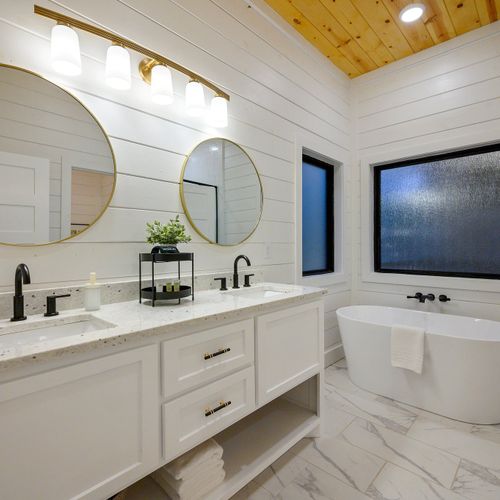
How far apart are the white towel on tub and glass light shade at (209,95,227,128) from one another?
1862 millimetres

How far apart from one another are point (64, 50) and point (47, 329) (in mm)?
1100

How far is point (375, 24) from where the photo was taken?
2479 mm

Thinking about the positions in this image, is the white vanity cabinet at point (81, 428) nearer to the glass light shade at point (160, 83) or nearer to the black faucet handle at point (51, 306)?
the black faucet handle at point (51, 306)

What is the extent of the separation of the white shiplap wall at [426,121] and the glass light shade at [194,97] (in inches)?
83.7

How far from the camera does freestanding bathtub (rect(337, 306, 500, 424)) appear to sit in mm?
1982

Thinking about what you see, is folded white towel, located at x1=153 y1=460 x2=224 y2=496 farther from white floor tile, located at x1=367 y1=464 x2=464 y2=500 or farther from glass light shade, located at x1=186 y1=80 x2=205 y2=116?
glass light shade, located at x1=186 y1=80 x2=205 y2=116

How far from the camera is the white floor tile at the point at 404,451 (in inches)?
62.7

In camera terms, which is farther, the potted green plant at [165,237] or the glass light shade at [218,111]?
the glass light shade at [218,111]

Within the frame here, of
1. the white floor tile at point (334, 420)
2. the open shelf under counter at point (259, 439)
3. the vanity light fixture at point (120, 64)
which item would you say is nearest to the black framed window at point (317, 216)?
the white floor tile at point (334, 420)

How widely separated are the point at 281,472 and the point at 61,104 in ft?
6.74

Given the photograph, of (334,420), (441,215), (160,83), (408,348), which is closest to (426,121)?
(441,215)

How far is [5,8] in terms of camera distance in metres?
1.21

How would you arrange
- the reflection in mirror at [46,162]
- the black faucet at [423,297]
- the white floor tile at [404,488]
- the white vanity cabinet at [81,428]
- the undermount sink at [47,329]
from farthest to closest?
the black faucet at [423,297] < the white floor tile at [404,488] < the reflection in mirror at [46,162] < the undermount sink at [47,329] < the white vanity cabinet at [81,428]

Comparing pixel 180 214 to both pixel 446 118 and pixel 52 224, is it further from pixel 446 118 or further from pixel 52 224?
pixel 446 118
